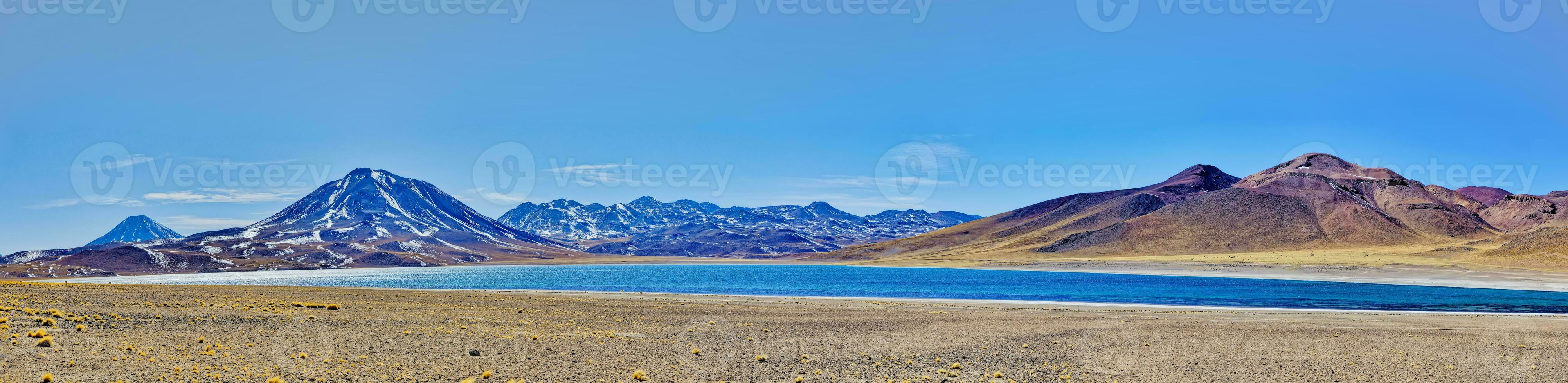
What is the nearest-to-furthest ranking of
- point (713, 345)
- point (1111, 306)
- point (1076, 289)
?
point (713, 345) → point (1111, 306) → point (1076, 289)

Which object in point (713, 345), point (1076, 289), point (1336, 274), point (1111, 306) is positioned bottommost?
point (1111, 306)

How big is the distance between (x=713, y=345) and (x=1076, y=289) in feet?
232

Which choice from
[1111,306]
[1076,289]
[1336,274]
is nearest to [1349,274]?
[1336,274]

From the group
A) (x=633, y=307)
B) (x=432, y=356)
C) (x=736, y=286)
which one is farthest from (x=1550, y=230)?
(x=432, y=356)

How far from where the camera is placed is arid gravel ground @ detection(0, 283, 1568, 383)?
22.0 metres

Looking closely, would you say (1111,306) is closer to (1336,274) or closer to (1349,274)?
(1336,274)

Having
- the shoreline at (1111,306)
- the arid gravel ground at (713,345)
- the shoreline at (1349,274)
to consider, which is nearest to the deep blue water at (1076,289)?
the shoreline at (1111,306)

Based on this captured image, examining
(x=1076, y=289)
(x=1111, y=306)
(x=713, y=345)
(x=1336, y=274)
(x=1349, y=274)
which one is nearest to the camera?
(x=713, y=345)

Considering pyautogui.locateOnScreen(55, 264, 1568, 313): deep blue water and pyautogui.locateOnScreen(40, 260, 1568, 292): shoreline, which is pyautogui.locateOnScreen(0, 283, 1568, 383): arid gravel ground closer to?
pyautogui.locateOnScreen(55, 264, 1568, 313): deep blue water

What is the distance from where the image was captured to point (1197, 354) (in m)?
27.3

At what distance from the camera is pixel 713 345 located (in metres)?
28.6

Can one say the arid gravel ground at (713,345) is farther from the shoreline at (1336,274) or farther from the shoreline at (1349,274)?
the shoreline at (1336,274)

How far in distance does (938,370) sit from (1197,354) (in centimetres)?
1057

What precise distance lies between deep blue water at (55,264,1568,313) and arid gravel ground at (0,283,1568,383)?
20.7 m
